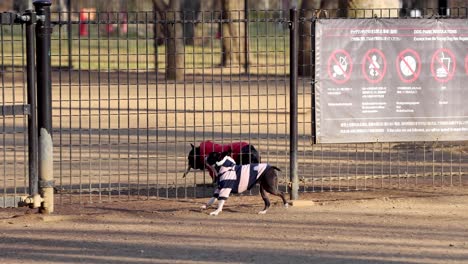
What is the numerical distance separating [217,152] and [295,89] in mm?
1004

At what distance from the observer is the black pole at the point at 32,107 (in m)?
10.2

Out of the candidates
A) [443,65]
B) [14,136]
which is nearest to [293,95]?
[443,65]

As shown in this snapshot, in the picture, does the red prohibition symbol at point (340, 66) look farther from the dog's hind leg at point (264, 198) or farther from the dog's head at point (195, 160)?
the dog's head at point (195, 160)

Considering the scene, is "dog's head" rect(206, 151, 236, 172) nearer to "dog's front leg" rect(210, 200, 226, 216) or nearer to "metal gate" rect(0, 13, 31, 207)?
"dog's front leg" rect(210, 200, 226, 216)

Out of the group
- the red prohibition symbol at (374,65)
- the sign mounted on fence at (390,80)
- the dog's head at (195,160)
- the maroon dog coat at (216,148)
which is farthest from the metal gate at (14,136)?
the red prohibition symbol at (374,65)

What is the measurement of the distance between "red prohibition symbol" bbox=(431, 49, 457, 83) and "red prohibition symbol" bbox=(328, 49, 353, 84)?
3.15 feet

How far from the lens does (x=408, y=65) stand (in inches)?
456

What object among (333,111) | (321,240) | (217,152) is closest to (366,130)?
(333,111)

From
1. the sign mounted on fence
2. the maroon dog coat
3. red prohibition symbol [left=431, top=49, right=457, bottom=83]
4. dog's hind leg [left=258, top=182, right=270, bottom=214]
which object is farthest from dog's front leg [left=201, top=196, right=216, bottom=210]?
red prohibition symbol [left=431, top=49, right=457, bottom=83]

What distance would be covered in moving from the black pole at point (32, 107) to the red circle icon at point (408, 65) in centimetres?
369

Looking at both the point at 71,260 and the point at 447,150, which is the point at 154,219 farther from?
the point at 447,150

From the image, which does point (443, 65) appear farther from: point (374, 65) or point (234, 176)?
point (234, 176)

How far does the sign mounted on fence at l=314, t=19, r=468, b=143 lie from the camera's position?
11281 millimetres

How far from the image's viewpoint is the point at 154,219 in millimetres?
10367
